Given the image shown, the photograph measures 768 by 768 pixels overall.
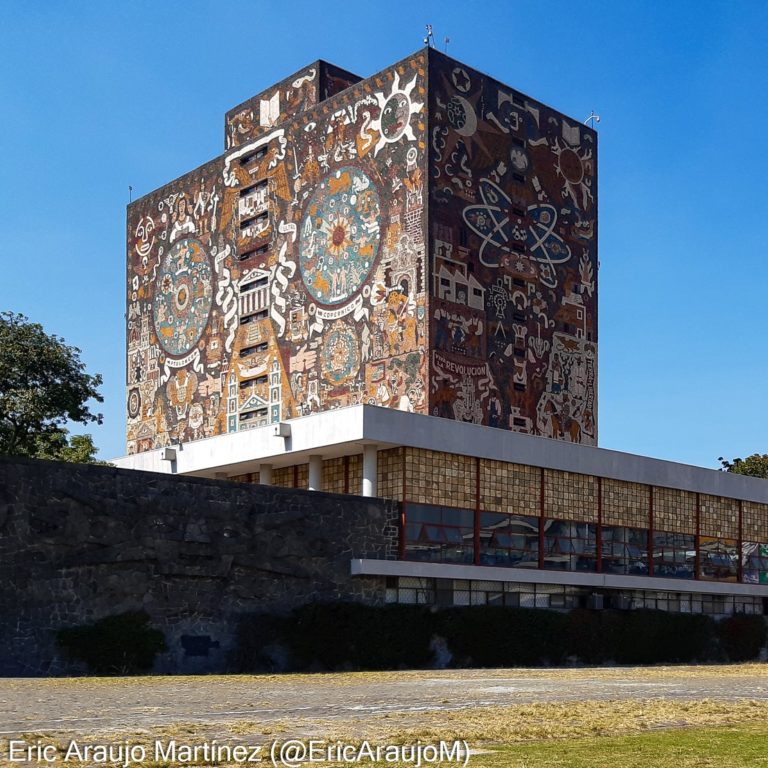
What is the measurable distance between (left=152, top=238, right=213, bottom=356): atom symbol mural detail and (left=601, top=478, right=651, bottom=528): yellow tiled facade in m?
20.7

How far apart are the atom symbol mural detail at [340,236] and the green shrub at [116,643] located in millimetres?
19043

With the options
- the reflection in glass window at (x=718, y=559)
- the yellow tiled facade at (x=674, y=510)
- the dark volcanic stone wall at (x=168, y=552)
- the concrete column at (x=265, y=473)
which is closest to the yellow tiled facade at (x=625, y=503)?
the yellow tiled facade at (x=674, y=510)

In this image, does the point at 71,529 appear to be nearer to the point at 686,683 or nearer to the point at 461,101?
the point at 686,683

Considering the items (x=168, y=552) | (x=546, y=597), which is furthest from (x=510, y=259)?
(x=168, y=552)

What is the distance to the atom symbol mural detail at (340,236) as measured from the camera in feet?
145

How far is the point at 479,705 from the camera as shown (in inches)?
661

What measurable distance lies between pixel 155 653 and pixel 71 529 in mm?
3842

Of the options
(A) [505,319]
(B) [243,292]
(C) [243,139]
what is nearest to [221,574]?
(A) [505,319]

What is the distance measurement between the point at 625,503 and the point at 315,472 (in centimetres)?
1184

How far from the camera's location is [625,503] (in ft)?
136

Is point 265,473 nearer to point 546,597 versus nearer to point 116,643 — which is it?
point 546,597

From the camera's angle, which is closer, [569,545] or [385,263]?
[569,545]

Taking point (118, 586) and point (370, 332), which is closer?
point (118, 586)


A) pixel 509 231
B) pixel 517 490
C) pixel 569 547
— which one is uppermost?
pixel 509 231
